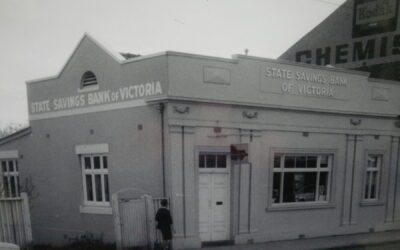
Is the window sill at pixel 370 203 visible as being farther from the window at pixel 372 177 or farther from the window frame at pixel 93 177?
the window frame at pixel 93 177

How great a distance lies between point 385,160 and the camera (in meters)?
11.9

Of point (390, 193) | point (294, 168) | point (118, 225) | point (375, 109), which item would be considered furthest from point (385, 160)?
point (118, 225)

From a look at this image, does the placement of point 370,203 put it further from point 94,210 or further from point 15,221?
point 15,221

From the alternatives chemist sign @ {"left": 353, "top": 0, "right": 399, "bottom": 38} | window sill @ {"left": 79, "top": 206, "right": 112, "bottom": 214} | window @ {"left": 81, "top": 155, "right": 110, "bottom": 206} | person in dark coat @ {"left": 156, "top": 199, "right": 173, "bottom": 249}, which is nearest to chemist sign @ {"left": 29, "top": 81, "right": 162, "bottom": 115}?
window @ {"left": 81, "top": 155, "right": 110, "bottom": 206}

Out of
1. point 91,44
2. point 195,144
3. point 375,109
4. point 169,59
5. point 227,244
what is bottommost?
point 227,244

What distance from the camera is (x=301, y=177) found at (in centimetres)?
1048

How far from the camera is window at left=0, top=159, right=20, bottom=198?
12406mm

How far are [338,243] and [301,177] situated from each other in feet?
7.55

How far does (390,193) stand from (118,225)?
10451 mm

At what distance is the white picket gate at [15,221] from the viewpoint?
722 centimetres

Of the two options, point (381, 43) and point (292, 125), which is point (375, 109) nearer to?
point (292, 125)

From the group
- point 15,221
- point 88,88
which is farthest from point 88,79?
point 15,221

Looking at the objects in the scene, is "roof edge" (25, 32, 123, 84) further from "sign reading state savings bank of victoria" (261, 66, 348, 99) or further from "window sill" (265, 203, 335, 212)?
"window sill" (265, 203, 335, 212)

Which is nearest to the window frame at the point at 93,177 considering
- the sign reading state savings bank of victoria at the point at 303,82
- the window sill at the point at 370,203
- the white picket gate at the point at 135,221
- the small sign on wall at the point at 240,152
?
the white picket gate at the point at 135,221
